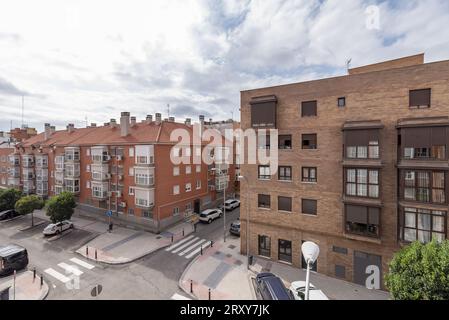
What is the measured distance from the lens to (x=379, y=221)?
14.7 meters

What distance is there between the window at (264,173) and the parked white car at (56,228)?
24229 millimetres

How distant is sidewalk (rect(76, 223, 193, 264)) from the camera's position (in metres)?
19.8

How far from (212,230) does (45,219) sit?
979 inches

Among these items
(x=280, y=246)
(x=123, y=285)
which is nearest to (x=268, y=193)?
(x=280, y=246)

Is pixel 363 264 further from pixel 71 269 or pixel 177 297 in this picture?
pixel 71 269

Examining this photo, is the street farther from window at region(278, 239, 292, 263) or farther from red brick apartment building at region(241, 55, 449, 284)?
window at region(278, 239, 292, 263)

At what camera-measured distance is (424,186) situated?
13578 mm

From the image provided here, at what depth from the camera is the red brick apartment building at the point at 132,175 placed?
26.0 metres

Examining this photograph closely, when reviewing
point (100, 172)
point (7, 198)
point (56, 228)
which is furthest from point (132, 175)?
point (7, 198)

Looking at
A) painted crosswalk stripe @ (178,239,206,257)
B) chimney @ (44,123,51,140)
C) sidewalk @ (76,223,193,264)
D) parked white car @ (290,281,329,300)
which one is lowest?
painted crosswalk stripe @ (178,239,206,257)

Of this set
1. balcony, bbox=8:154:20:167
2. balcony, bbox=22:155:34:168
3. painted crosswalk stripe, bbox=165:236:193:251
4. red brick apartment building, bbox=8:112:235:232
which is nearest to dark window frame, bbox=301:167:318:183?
painted crosswalk stripe, bbox=165:236:193:251

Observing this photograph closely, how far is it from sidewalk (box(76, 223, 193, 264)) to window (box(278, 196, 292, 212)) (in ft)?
39.9

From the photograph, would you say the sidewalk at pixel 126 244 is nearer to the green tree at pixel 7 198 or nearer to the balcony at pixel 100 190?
the balcony at pixel 100 190
